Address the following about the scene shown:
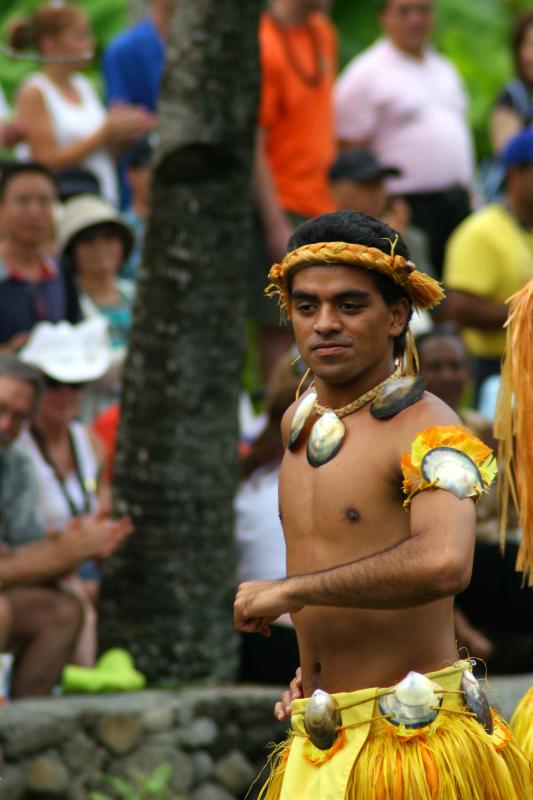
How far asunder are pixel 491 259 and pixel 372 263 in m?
5.27

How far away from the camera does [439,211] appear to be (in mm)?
9789

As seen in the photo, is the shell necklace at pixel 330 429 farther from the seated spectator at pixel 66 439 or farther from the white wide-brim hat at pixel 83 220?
the white wide-brim hat at pixel 83 220

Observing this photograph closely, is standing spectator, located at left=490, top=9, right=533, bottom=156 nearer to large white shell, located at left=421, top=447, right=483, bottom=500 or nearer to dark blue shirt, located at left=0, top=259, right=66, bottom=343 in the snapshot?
dark blue shirt, located at left=0, top=259, right=66, bottom=343

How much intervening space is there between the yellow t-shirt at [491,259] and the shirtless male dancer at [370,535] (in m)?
5.07

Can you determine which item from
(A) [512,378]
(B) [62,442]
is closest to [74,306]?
(B) [62,442]

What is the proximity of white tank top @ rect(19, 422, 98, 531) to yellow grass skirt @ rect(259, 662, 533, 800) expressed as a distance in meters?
3.18

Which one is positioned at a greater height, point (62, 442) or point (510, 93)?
point (510, 93)

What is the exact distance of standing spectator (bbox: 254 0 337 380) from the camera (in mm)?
8805

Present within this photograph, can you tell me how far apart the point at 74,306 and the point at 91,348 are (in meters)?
0.70

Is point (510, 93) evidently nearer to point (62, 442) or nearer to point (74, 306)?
point (74, 306)

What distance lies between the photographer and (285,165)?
29.8ft

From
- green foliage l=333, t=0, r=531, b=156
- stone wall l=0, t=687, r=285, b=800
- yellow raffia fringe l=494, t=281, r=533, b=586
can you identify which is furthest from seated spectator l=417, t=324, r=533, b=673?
green foliage l=333, t=0, r=531, b=156

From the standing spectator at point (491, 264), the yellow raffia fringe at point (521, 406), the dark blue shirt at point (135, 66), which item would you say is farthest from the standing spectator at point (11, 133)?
the yellow raffia fringe at point (521, 406)

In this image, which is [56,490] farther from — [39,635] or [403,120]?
[403,120]
